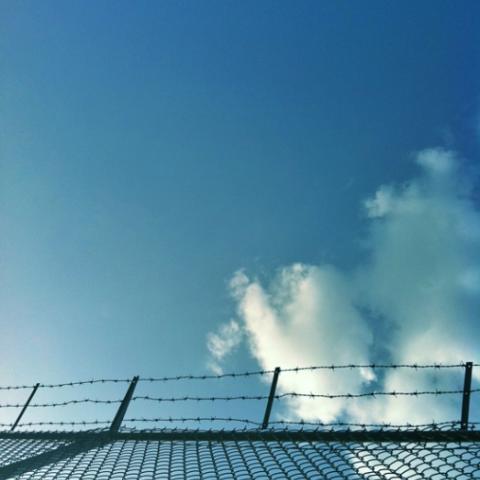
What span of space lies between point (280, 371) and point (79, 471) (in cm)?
235

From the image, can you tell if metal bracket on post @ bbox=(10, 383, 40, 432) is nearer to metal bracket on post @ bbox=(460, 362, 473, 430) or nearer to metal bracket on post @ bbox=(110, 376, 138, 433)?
metal bracket on post @ bbox=(110, 376, 138, 433)

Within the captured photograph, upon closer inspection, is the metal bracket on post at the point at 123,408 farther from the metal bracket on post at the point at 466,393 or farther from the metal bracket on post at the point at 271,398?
the metal bracket on post at the point at 466,393

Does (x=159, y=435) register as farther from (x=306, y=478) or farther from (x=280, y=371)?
(x=306, y=478)

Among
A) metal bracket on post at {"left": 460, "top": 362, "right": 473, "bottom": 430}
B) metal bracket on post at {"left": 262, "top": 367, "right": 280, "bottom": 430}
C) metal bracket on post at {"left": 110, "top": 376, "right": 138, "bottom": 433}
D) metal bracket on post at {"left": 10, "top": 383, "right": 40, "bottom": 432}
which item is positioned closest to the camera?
metal bracket on post at {"left": 460, "top": 362, "right": 473, "bottom": 430}

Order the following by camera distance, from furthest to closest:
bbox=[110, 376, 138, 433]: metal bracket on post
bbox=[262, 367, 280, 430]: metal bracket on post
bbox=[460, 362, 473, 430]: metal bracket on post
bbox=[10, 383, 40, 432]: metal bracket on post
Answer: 1. bbox=[10, 383, 40, 432]: metal bracket on post
2. bbox=[110, 376, 138, 433]: metal bracket on post
3. bbox=[262, 367, 280, 430]: metal bracket on post
4. bbox=[460, 362, 473, 430]: metal bracket on post

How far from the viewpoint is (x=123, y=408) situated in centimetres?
566

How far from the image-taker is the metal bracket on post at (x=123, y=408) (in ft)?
17.7

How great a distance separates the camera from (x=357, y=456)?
3.94 meters

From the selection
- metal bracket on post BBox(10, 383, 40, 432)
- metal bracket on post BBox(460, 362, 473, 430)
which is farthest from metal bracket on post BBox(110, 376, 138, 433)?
metal bracket on post BBox(460, 362, 473, 430)

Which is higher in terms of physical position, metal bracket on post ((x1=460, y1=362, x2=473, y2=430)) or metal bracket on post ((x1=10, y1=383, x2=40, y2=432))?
metal bracket on post ((x1=460, y1=362, x2=473, y2=430))

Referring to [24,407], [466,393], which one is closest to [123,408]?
[24,407]

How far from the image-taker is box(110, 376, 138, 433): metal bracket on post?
17.7ft

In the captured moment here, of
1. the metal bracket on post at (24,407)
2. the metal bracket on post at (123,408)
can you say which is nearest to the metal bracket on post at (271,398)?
the metal bracket on post at (123,408)

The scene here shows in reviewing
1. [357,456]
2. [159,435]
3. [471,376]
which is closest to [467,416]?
[471,376]
